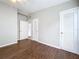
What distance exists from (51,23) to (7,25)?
10.2 ft

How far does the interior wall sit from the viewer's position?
12.3ft

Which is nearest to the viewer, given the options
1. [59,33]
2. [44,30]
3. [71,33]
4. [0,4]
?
[71,33]

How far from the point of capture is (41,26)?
16.7 ft

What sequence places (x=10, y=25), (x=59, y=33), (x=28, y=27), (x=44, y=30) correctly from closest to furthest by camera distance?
(x=59, y=33), (x=10, y=25), (x=44, y=30), (x=28, y=27)

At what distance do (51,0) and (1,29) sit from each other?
350 centimetres

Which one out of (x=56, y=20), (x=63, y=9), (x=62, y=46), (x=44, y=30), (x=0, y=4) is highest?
(x=0, y=4)

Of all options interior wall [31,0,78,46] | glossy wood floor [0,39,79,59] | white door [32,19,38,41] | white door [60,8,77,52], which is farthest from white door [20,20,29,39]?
white door [60,8,77,52]

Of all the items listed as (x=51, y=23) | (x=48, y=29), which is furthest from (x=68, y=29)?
(x=48, y=29)

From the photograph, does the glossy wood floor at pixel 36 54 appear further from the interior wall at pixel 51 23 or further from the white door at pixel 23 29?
the white door at pixel 23 29

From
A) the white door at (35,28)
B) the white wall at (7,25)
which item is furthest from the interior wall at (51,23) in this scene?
the white wall at (7,25)

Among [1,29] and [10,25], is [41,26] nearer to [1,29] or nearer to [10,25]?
[10,25]

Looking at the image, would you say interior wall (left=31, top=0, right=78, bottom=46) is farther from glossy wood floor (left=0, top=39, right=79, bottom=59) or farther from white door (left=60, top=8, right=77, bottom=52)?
glossy wood floor (left=0, top=39, right=79, bottom=59)

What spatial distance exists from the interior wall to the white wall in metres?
2.17

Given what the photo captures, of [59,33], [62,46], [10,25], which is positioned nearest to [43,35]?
[59,33]
